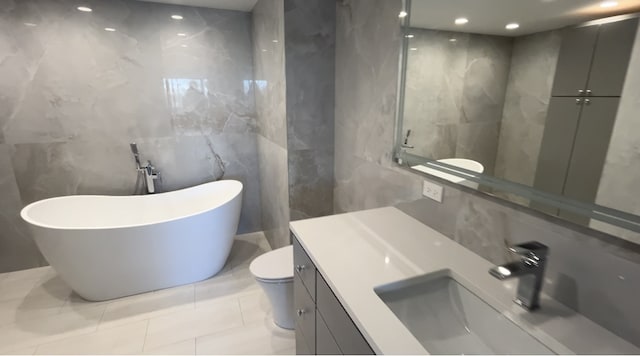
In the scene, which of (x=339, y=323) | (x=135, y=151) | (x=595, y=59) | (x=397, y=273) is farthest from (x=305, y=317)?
(x=135, y=151)

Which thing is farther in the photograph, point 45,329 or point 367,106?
point 45,329

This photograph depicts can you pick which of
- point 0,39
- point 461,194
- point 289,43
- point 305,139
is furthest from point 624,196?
point 0,39

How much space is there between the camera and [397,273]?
3.66 feet

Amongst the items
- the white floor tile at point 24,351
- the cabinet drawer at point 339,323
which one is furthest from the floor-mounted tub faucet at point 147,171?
the cabinet drawer at point 339,323

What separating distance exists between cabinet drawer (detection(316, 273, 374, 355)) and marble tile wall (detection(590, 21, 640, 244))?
0.74 meters

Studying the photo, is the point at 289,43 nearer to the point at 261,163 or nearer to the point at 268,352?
the point at 261,163

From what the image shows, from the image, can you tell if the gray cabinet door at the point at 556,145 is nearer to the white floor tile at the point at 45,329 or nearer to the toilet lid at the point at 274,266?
the toilet lid at the point at 274,266

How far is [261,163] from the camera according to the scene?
330 cm

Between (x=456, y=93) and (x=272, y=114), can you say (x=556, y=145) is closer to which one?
(x=456, y=93)

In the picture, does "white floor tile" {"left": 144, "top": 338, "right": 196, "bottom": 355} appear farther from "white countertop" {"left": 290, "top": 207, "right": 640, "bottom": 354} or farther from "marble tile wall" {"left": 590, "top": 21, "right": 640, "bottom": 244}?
"marble tile wall" {"left": 590, "top": 21, "right": 640, "bottom": 244}

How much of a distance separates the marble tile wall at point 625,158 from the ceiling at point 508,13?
0.14 m

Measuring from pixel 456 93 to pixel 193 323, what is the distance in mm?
2258

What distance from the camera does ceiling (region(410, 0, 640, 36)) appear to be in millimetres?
820

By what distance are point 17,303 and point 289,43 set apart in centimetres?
296
